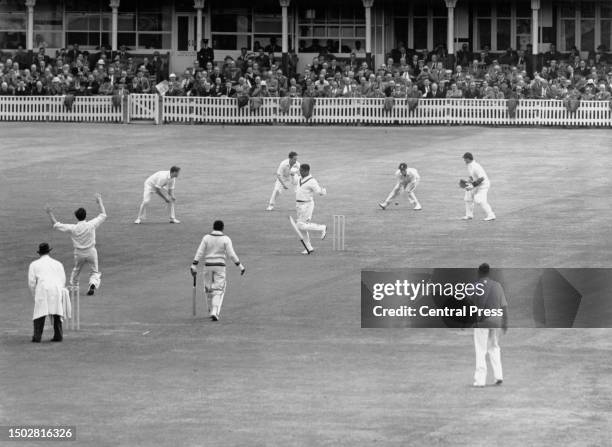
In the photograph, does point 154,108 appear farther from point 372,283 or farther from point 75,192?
point 372,283

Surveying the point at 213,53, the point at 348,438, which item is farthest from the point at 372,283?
the point at 213,53

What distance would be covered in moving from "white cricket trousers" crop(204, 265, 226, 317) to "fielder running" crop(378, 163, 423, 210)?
11021mm

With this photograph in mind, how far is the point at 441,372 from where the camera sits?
64.8 ft

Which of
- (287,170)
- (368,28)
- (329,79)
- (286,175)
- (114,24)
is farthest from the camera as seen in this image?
(114,24)

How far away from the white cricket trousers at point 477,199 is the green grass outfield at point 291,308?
421mm

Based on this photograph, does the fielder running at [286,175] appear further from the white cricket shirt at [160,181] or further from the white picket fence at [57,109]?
the white picket fence at [57,109]

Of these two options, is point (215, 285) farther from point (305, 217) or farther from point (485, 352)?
point (305, 217)

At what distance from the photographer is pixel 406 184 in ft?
112

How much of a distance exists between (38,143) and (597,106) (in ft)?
60.8

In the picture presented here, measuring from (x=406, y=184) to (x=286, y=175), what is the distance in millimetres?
2753

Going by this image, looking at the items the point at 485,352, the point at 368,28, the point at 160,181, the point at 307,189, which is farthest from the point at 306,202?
the point at 368,28

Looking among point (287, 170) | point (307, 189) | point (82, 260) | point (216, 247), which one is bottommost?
point (82, 260)

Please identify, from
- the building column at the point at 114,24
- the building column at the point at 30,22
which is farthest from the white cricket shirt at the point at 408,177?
the building column at the point at 30,22

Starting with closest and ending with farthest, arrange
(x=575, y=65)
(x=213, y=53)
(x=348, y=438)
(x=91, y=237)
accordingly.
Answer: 1. (x=348, y=438)
2. (x=91, y=237)
3. (x=575, y=65)
4. (x=213, y=53)
